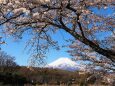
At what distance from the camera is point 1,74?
175ft

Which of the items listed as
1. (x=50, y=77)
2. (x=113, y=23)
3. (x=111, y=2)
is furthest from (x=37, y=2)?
(x=50, y=77)

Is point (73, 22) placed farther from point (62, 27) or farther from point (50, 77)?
point (50, 77)

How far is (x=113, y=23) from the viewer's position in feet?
49.2

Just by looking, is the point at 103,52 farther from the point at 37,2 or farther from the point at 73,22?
the point at 37,2

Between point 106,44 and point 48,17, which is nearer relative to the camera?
point 48,17

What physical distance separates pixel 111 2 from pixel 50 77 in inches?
1924

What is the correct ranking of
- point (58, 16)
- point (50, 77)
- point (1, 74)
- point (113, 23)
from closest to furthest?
point (58, 16) < point (113, 23) < point (1, 74) < point (50, 77)

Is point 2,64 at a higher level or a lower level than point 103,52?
higher

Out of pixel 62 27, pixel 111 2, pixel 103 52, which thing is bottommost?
pixel 103 52

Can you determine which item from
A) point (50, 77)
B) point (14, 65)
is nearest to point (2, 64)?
point (14, 65)

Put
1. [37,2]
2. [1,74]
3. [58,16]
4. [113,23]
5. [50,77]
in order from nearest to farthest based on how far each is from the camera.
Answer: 1. [37,2]
2. [58,16]
3. [113,23]
4. [1,74]
5. [50,77]

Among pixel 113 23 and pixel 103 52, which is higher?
pixel 113 23

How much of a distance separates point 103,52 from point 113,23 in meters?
2.01

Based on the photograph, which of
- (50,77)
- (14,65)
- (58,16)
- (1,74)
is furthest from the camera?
(14,65)
